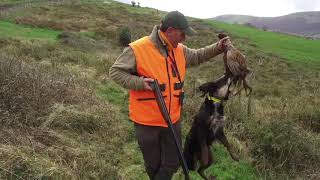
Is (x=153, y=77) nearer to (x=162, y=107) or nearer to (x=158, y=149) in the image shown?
(x=162, y=107)

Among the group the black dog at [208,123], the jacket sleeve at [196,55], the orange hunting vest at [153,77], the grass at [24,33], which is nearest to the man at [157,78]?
the orange hunting vest at [153,77]

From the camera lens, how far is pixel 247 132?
8.94 metres

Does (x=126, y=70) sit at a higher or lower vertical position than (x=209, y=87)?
higher

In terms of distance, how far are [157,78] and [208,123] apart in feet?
2.79

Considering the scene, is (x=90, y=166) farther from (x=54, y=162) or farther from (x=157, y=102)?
(x=157, y=102)

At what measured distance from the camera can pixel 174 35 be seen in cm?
490

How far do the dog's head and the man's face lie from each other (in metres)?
0.62

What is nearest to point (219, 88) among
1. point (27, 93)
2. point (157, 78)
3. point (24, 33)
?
point (157, 78)

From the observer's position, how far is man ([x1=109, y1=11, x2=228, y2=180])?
15.9 ft

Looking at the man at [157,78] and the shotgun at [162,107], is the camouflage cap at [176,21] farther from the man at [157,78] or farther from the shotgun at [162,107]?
the shotgun at [162,107]

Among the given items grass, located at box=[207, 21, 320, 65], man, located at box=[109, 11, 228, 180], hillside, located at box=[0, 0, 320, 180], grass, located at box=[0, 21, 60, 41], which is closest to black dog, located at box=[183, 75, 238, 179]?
man, located at box=[109, 11, 228, 180]

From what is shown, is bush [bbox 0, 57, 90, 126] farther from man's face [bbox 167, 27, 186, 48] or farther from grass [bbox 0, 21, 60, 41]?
grass [bbox 0, 21, 60, 41]

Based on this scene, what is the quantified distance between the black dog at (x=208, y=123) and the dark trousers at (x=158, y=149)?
1.08 ft

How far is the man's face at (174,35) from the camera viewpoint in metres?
4.86
